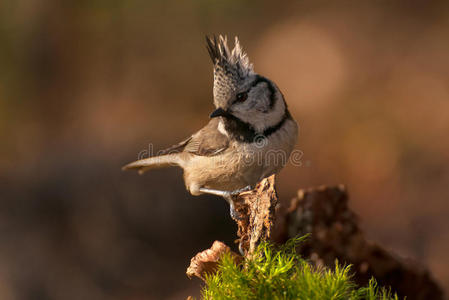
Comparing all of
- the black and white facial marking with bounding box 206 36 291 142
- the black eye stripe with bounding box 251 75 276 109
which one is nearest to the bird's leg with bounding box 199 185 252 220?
the black and white facial marking with bounding box 206 36 291 142

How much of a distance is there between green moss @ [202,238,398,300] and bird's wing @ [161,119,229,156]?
1.25 metres

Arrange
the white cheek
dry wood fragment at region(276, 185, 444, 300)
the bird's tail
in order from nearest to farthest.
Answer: the white cheek → dry wood fragment at region(276, 185, 444, 300) → the bird's tail

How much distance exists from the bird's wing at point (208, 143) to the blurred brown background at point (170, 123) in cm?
177

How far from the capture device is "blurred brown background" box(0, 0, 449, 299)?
19.6 ft

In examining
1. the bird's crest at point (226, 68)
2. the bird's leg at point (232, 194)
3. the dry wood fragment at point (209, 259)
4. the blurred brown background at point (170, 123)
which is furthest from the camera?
the blurred brown background at point (170, 123)

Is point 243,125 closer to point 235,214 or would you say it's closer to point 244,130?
point 244,130

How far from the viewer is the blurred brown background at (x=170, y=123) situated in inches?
235

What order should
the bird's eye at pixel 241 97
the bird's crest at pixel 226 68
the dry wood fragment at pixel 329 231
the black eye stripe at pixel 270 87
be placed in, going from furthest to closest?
the dry wood fragment at pixel 329 231, the black eye stripe at pixel 270 87, the bird's eye at pixel 241 97, the bird's crest at pixel 226 68

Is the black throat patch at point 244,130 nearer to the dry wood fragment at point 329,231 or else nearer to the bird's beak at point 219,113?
the bird's beak at point 219,113

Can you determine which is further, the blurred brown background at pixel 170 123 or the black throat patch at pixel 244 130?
the blurred brown background at pixel 170 123

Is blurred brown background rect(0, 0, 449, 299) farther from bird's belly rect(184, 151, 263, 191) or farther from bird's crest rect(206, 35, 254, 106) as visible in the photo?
bird's crest rect(206, 35, 254, 106)

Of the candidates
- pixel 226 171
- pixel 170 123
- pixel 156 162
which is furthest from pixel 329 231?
pixel 170 123

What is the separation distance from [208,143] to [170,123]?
433cm

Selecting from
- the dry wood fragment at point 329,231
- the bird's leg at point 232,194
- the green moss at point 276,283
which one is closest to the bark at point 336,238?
the dry wood fragment at point 329,231
